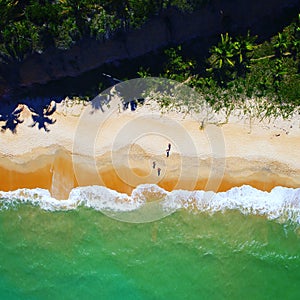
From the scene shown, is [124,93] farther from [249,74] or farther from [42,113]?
[249,74]

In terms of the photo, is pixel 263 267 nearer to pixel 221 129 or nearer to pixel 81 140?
pixel 221 129

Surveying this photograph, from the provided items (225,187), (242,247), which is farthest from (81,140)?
(242,247)

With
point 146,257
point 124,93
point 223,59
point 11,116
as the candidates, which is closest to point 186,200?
point 146,257

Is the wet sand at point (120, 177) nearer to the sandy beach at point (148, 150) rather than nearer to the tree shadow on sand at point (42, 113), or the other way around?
the sandy beach at point (148, 150)

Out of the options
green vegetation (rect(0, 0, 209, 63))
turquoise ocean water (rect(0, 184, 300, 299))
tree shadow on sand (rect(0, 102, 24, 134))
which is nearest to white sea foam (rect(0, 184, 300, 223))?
turquoise ocean water (rect(0, 184, 300, 299))

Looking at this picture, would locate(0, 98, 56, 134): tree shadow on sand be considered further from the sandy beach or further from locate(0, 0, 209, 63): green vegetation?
locate(0, 0, 209, 63): green vegetation

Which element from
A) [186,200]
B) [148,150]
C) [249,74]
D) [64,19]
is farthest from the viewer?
[186,200]
